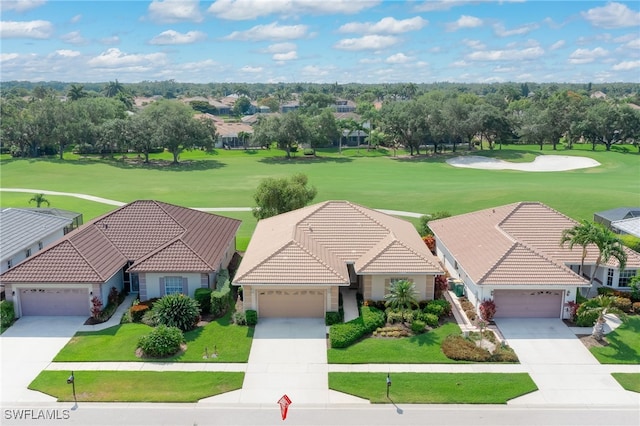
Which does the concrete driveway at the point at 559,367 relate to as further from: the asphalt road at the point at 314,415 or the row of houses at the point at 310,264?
the row of houses at the point at 310,264

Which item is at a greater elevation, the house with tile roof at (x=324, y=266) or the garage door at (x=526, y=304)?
the house with tile roof at (x=324, y=266)

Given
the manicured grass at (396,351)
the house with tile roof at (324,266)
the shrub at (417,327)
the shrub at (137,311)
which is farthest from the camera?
the shrub at (137,311)

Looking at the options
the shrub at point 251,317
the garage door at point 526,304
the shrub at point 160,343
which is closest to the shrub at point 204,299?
the shrub at point 251,317

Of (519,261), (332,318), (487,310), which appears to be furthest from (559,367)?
(332,318)

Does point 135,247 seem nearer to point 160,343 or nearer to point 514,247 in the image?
point 160,343

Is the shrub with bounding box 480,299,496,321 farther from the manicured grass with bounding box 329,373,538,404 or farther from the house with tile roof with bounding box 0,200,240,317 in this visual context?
the house with tile roof with bounding box 0,200,240,317
